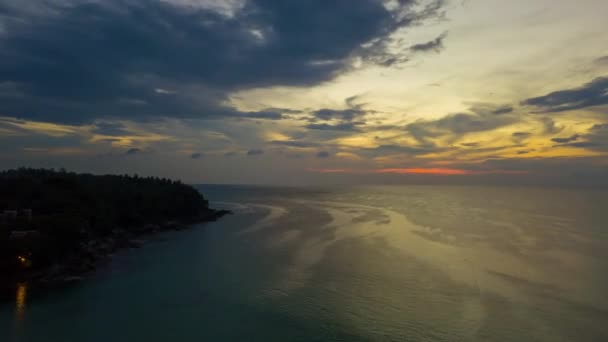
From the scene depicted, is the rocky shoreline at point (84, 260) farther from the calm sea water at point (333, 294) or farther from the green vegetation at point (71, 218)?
the calm sea water at point (333, 294)

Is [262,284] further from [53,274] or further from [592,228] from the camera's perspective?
[592,228]

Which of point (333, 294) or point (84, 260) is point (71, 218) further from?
point (333, 294)

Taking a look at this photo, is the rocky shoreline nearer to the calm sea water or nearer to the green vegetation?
the green vegetation

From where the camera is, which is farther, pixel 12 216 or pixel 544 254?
pixel 544 254

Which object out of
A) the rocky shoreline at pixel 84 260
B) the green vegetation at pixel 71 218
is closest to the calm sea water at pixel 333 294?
the rocky shoreline at pixel 84 260

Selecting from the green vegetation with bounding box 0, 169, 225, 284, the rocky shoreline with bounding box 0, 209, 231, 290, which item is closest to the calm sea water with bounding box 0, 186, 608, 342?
the rocky shoreline with bounding box 0, 209, 231, 290

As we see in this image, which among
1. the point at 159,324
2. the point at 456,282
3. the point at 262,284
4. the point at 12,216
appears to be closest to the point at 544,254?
the point at 456,282
